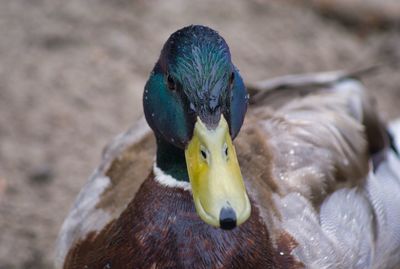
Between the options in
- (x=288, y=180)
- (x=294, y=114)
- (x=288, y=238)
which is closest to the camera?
(x=288, y=238)

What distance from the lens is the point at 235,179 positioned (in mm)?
2785

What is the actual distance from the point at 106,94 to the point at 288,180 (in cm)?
227

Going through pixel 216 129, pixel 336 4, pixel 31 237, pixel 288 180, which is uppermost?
pixel 216 129

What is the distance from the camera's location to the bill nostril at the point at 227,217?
269cm

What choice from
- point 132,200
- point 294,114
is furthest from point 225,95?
point 294,114

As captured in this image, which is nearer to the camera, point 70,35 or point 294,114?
point 294,114

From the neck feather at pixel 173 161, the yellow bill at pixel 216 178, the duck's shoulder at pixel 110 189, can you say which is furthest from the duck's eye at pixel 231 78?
the duck's shoulder at pixel 110 189

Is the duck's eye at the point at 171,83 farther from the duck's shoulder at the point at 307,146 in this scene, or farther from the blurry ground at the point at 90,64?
the blurry ground at the point at 90,64

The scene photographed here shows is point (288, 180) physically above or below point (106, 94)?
above

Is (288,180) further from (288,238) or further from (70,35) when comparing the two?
(70,35)

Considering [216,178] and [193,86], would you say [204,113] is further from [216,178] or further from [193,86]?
[216,178]

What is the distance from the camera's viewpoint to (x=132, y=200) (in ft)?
11.3

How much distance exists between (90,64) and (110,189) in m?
2.15

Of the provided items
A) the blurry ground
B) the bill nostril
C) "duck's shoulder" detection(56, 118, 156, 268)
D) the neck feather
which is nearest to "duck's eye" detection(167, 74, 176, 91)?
the neck feather
